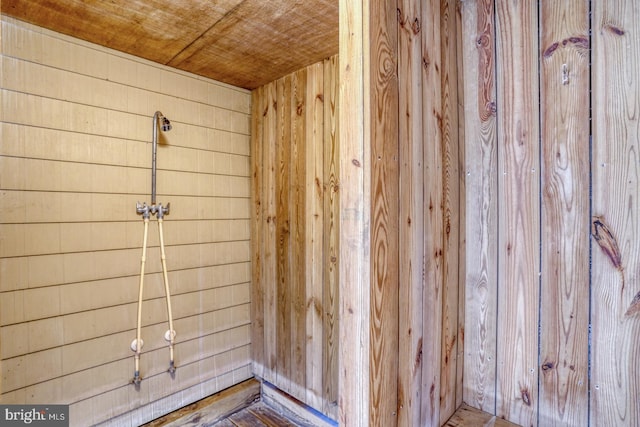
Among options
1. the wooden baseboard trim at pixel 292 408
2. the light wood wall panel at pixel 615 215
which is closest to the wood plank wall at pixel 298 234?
the wooden baseboard trim at pixel 292 408

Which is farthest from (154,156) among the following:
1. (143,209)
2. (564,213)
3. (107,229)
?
(564,213)

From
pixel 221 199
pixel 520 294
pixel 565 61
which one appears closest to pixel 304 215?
pixel 221 199

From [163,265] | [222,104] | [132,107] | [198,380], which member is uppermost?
[222,104]

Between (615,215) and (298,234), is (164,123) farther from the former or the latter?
(615,215)

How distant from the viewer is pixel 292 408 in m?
2.21

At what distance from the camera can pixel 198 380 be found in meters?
2.25

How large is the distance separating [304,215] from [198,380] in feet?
4.86

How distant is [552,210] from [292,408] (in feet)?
6.96

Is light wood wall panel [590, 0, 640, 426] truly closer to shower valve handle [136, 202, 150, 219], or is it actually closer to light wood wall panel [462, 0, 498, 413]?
light wood wall panel [462, 0, 498, 413]

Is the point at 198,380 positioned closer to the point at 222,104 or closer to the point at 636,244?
the point at 222,104

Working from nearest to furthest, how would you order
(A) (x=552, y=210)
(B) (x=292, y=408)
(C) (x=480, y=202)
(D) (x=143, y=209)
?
(A) (x=552, y=210), (C) (x=480, y=202), (D) (x=143, y=209), (B) (x=292, y=408)

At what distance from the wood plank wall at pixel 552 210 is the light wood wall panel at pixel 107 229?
6.05ft

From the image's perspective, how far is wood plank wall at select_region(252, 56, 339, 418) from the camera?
2.03 meters

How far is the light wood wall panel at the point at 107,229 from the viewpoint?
1.58 meters
